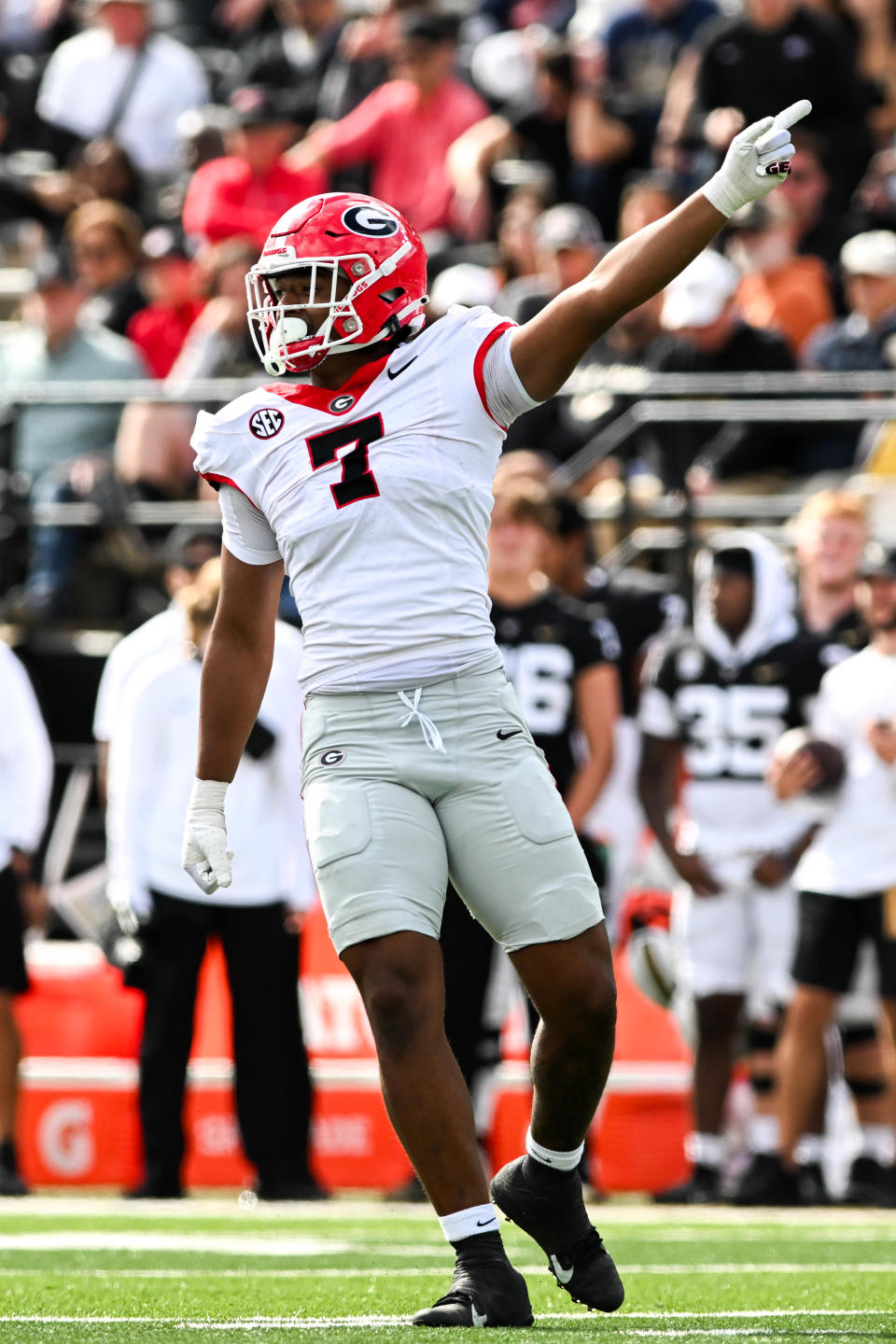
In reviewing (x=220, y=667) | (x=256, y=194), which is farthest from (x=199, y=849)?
(x=256, y=194)

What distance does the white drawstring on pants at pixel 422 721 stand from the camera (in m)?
4.66

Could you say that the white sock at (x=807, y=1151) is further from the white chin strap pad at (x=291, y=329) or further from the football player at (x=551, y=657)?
the white chin strap pad at (x=291, y=329)

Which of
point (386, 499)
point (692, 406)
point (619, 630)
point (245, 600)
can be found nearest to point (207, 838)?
point (245, 600)

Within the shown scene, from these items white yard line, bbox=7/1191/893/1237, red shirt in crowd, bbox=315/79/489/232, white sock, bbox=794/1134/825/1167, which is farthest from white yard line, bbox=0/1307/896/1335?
red shirt in crowd, bbox=315/79/489/232

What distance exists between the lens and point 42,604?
10898 mm

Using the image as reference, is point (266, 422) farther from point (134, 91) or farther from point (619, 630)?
point (134, 91)

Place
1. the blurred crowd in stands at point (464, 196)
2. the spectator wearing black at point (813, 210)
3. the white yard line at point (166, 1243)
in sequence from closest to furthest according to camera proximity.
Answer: the white yard line at point (166, 1243) → the blurred crowd in stands at point (464, 196) → the spectator wearing black at point (813, 210)

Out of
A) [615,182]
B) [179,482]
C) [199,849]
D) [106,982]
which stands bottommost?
[106,982]

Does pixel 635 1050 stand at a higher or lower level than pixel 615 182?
lower

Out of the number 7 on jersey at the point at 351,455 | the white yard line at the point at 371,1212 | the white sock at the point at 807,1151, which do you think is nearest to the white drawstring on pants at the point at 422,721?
the number 7 on jersey at the point at 351,455

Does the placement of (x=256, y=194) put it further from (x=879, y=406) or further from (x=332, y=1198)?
(x=332, y=1198)

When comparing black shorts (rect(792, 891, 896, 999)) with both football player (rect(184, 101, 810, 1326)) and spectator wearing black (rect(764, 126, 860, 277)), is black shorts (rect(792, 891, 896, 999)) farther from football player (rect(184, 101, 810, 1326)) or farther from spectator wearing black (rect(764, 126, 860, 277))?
spectator wearing black (rect(764, 126, 860, 277))

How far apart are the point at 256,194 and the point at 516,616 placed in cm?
509

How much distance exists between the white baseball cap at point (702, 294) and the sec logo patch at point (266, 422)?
5635 mm
